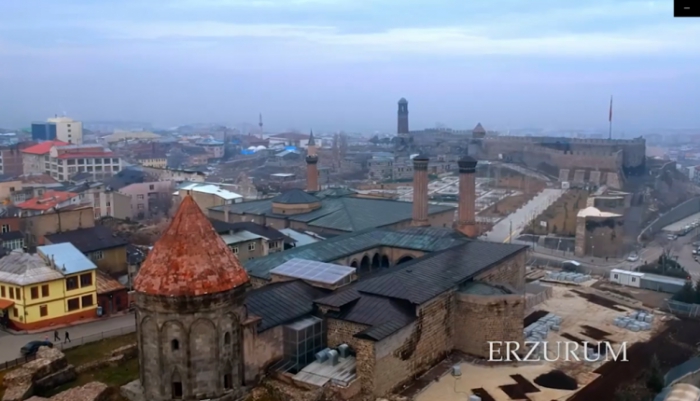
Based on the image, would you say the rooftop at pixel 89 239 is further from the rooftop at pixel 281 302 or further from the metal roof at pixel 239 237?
the rooftop at pixel 281 302

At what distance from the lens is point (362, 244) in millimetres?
30031

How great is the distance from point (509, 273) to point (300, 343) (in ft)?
41.6

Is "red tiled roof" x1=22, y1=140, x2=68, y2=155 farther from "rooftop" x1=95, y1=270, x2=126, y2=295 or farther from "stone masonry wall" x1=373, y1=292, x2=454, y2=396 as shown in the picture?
"stone masonry wall" x1=373, y1=292, x2=454, y2=396

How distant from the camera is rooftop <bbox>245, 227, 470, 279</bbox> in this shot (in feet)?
86.3

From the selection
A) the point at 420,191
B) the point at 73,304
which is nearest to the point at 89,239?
the point at 73,304

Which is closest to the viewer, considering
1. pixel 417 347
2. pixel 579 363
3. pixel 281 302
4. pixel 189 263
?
pixel 189 263

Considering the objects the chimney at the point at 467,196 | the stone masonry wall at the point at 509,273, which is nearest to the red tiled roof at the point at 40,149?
the chimney at the point at 467,196

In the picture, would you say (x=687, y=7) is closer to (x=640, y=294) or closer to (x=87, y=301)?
(x=87, y=301)

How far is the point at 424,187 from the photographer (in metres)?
36.2

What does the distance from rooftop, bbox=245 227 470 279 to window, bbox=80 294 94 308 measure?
6997 millimetres

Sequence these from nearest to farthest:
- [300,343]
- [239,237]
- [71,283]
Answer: [300,343] → [71,283] → [239,237]

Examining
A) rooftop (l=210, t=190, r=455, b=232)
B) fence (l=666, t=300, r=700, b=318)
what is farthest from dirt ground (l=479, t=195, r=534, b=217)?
fence (l=666, t=300, r=700, b=318)

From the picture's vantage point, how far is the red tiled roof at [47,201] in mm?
44219

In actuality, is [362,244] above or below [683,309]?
above
